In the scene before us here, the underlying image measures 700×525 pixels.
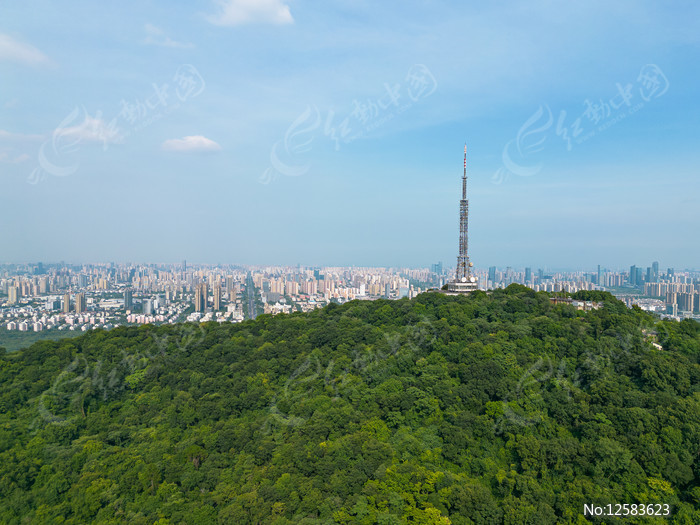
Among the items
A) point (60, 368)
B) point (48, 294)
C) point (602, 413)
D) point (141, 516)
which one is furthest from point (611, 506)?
point (48, 294)

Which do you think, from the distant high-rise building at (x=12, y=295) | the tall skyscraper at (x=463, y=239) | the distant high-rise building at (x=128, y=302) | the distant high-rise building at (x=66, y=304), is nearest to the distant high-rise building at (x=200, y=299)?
the distant high-rise building at (x=128, y=302)

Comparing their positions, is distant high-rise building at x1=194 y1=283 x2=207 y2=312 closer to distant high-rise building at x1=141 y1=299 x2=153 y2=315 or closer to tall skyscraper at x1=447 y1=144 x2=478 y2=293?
distant high-rise building at x1=141 y1=299 x2=153 y2=315

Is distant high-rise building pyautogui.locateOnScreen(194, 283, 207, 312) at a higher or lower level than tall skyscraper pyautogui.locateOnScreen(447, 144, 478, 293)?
lower

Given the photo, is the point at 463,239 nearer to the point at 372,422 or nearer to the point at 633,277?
the point at 372,422

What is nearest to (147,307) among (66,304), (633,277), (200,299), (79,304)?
(200,299)

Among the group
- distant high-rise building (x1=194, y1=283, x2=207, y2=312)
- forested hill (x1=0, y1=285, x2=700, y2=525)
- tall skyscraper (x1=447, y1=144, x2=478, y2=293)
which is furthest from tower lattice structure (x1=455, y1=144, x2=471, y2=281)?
distant high-rise building (x1=194, y1=283, x2=207, y2=312)

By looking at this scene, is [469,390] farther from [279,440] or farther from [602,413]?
[279,440]

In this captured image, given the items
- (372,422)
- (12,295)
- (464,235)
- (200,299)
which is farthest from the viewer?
(200,299)

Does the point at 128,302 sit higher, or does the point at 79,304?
the point at 79,304
